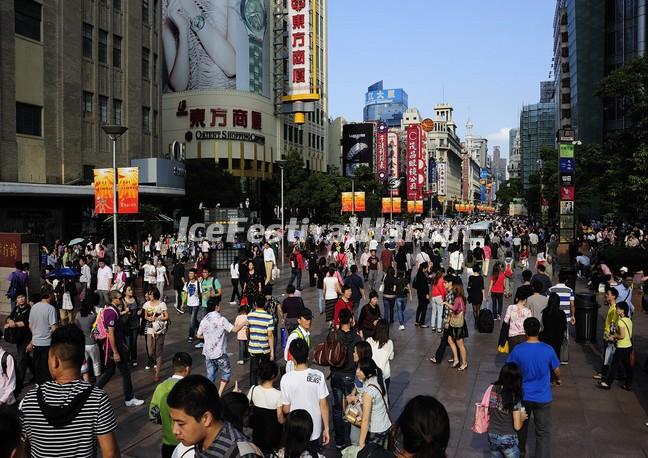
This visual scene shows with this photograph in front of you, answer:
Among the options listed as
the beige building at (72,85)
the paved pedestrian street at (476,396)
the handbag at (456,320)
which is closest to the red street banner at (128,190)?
the paved pedestrian street at (476,396)

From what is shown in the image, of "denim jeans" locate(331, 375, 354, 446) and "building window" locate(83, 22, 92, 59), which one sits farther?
"building window" locate(83, 22, 92, 59)

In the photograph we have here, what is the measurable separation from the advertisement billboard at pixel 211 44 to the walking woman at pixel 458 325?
53.8 m

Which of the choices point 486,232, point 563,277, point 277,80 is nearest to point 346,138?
point 277,80

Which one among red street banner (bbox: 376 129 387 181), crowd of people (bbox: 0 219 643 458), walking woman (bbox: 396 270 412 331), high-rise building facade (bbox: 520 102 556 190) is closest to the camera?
crowd of people (bbox: 0 219 643 458)

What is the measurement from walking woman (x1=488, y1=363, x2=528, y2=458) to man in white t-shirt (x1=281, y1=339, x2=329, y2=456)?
1.64 metres

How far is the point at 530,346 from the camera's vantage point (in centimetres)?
613

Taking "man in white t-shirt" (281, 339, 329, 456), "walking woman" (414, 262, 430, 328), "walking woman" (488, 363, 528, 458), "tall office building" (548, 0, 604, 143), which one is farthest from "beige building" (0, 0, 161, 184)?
"tall office building" (548, 0, 604, 143)

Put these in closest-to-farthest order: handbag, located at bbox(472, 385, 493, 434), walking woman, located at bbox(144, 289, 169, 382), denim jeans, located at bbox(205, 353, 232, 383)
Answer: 1. handbag, located at bbox(472, 385, 493, 434)
2. denim jeans, located at bbox(205, 353, 232, 383)
3. walking woman, located at bbox(144, 289, 169, 382)

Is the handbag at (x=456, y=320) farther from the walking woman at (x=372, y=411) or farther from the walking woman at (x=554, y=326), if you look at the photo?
the walking woman at (x=372, y=411)

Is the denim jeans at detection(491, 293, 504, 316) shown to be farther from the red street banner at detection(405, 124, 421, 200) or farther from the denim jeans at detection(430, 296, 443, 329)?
the red street banner at detection(405, 124, 421, 200)

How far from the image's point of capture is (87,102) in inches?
1331

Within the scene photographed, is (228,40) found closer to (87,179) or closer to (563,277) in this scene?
(87,179)

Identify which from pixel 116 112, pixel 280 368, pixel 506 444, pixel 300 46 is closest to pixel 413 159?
pixel 300 46

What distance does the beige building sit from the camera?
92.9ft
